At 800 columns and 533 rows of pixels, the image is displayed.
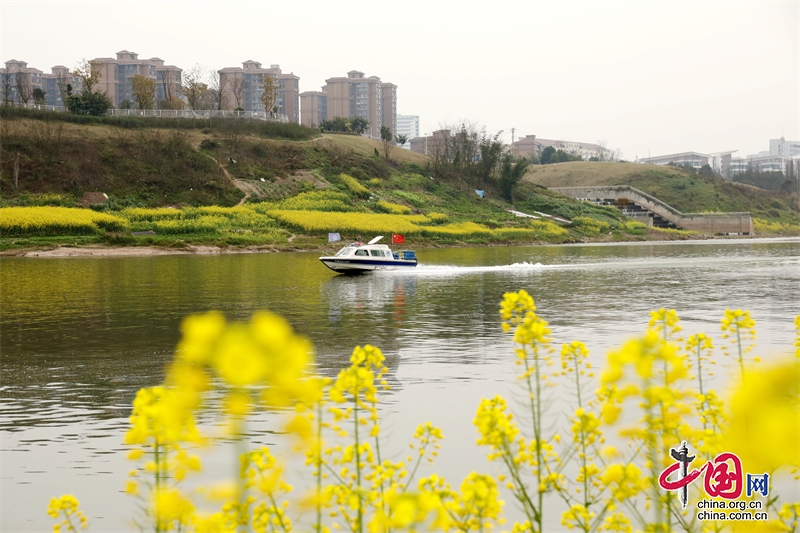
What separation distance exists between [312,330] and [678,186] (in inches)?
4263

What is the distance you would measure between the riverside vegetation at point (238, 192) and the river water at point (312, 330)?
58.4 ft

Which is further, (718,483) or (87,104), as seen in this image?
(87,104)

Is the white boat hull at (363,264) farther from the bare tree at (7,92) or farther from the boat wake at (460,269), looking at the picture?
the bare tree at (7,92)

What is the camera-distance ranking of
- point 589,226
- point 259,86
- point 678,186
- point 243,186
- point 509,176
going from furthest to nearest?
point 259,86 → point 678,186 → point 509,176 → point 589,226 → point 243,186

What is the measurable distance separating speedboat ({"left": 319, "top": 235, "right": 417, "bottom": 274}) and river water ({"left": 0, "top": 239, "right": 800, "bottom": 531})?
2.27ft

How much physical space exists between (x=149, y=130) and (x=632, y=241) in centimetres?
5128

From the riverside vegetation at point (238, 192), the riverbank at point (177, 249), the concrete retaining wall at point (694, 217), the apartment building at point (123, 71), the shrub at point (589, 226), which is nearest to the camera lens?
the riverbank at point (177, 249)

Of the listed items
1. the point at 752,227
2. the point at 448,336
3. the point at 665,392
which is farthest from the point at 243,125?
the point at 665,392

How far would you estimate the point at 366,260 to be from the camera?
33938mm

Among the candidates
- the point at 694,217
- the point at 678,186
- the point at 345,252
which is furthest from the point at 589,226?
the point at 345,252

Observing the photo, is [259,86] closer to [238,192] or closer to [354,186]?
[354,186]

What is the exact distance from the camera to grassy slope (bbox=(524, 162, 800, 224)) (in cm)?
10588

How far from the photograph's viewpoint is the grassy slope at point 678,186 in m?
106

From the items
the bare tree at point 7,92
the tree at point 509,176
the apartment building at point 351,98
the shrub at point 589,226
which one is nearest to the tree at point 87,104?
the bare tree at point 7,92
